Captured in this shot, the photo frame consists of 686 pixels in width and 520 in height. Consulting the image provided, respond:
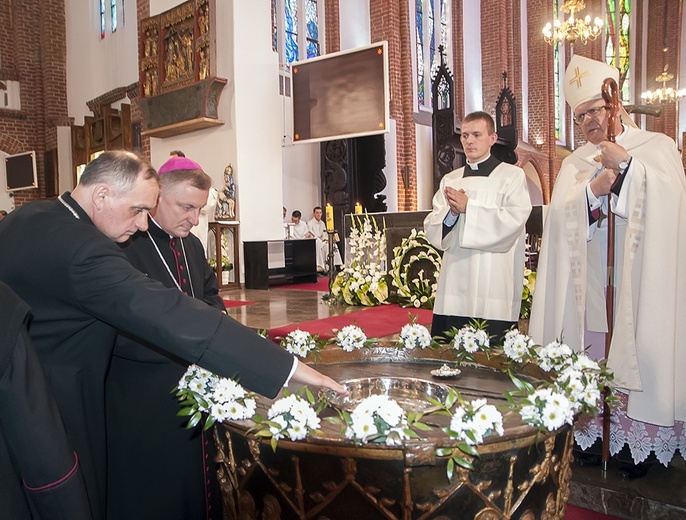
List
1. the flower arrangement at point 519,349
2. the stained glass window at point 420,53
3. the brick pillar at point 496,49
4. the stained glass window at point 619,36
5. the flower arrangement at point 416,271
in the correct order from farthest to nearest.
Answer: the stained glass window at point 619,36
the brick pillar at point 496,49
the stained glass window at point 420,53
the flower arrangement at point 416,271
the flower arrangement at point 519,349

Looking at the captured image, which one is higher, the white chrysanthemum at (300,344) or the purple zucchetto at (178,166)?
the purple zucchetto at (178,166)

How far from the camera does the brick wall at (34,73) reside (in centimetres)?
1409

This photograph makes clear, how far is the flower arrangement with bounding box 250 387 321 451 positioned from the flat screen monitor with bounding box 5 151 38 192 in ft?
45.7

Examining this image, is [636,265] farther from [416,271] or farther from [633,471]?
[416,271]

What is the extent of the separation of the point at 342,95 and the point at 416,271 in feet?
14.4

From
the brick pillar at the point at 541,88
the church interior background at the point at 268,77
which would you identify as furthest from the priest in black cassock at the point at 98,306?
the brick pillar at the point at 541,88

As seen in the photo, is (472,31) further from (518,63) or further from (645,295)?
(645,295)

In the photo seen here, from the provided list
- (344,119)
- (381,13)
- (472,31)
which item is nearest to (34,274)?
(344,119)

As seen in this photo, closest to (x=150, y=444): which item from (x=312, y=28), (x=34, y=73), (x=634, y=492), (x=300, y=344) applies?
(x=300, y=344)

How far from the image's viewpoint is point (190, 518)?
225 cm

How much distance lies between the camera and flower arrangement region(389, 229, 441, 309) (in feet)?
20.2

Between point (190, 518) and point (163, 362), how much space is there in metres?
0.62

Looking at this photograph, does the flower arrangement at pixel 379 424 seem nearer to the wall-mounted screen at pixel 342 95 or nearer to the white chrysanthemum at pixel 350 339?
the white chrysanthemum at pixel 350 339

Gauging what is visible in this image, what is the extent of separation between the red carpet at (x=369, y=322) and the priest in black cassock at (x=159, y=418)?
2302 millimetres
